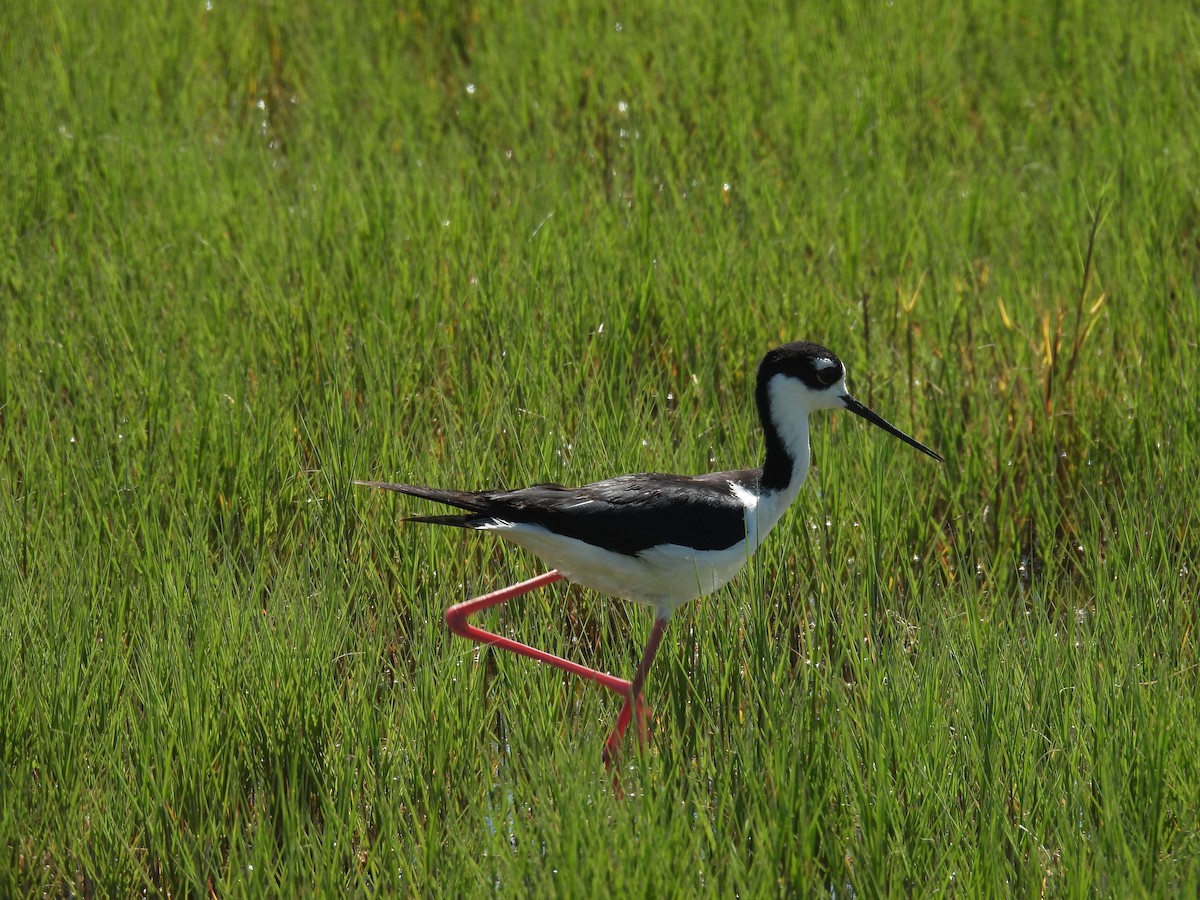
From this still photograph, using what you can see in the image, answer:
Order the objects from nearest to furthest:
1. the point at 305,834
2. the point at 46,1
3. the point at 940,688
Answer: the point at 305,834, the point at 940,688, the point at 46,1

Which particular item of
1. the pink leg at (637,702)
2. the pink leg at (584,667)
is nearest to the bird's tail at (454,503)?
the pink leg at (584,667)

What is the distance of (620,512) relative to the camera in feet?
9.83

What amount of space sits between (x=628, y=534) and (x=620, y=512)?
54 mm

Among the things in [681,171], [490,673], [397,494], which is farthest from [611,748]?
[681,171]

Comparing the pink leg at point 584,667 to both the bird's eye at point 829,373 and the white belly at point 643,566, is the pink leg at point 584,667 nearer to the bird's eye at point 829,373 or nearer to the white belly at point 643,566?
the white belly at point 643,566

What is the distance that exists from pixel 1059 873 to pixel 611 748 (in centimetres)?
97

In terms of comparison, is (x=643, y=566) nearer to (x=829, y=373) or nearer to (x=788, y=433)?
(x=788, y=433)

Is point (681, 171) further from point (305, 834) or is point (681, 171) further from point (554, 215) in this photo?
point (305, 834)

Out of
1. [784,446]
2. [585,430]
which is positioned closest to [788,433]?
[784,446]

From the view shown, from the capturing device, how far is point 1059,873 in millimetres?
2383

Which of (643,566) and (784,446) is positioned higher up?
(784,446)

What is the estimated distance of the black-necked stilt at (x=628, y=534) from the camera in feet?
9.76

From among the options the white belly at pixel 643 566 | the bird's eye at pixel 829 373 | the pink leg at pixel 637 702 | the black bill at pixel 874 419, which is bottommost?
the pink leg at pixel 637 702

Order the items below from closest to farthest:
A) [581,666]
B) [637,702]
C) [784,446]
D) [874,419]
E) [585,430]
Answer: [637,702], [581,666], [784,446], [874,419], [585,430]
